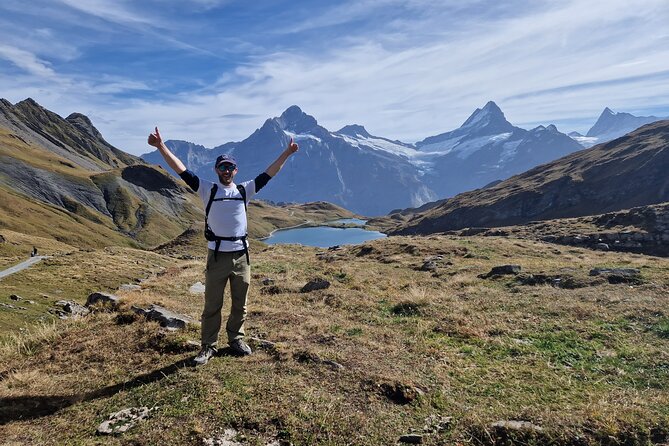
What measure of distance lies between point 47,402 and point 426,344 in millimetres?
8955

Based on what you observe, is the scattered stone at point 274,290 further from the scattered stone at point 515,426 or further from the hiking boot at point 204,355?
the scattered stone at point 515,426

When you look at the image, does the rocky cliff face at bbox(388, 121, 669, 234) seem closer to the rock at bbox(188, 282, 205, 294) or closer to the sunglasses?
the rock at bbox(188, 282, 205, 294)

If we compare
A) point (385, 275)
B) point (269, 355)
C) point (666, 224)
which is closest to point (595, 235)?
point (666, 224)

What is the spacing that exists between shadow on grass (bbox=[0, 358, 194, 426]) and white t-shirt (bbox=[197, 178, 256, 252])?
294cm

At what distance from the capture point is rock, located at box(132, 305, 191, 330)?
11.9 metres

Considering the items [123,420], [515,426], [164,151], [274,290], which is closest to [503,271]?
[274,290]

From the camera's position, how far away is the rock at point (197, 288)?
801 inches

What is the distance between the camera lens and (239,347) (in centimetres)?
991

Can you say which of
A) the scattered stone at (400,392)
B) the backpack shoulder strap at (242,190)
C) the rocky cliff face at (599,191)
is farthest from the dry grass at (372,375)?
the rocky cliff face at (599,191)

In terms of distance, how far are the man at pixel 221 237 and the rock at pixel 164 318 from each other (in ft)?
8.92

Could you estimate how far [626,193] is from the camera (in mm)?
175125

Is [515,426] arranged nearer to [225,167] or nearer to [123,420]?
[123,420]

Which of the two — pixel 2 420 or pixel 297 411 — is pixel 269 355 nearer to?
pixel 297 411

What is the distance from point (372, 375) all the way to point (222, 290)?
3925mm
